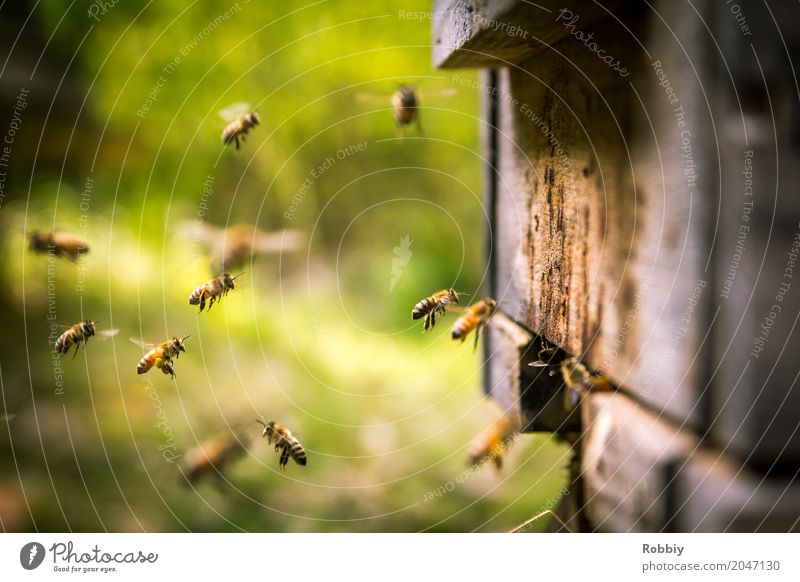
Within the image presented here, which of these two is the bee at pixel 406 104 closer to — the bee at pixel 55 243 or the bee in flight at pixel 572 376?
the bee in flight at pixel 572 376

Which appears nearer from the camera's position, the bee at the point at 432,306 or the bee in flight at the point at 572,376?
the bee in flight at the point at 572,376

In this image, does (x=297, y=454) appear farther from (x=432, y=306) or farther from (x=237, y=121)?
(x=237, y=121)

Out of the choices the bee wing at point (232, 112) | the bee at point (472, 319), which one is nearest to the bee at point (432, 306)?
the bee at point (472, 319)

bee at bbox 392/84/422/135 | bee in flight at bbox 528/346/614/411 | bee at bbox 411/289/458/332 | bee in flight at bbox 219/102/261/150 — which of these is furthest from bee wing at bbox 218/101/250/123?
bee in flight at bbox 528/346/614/411

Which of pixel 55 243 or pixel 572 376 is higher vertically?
pixel 55 243

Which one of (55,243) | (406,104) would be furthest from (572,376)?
(55,243)
